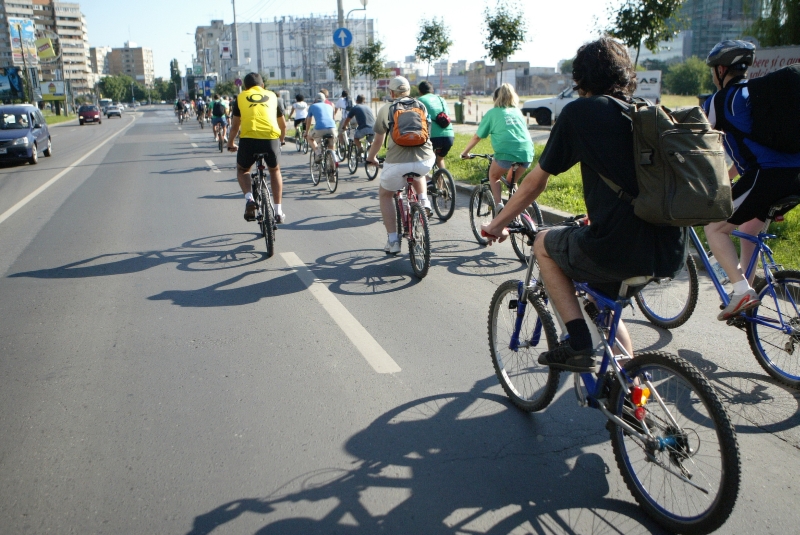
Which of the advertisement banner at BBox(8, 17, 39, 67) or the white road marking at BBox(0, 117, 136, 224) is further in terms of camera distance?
the advertisement banner at BBox(8, 17, 39, 67)

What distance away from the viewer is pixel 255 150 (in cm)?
812

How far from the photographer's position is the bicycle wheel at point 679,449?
257cm

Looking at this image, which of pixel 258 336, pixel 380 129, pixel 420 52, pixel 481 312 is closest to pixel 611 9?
pixel 380 129

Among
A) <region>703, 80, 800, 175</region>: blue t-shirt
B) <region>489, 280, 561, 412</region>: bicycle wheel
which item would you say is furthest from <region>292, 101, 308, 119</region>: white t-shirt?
<region>489, 280, 561, 412</region>: bicycle wheel

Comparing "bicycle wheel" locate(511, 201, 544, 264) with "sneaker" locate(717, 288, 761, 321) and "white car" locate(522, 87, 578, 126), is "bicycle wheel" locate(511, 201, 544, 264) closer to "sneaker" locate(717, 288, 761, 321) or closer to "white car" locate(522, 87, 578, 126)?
"sneaker" locate(717, 288, 761, 321)

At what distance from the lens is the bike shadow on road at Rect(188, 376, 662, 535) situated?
2.89 meters

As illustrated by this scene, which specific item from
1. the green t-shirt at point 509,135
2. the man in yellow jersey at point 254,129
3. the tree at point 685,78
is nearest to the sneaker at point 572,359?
the green t-shirt at point 509,135

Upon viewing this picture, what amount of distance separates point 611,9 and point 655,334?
Result: 14.0m

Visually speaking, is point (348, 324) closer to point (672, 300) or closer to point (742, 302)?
point (672, 300)

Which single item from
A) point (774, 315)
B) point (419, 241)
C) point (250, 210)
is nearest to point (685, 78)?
point (250, 210)

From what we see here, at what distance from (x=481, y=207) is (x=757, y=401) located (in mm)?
4608

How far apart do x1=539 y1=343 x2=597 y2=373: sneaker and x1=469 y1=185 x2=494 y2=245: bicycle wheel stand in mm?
4736

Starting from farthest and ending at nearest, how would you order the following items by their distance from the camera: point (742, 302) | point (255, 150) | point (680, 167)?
point (255, 150) < point (742, 302) < point (680, 167)

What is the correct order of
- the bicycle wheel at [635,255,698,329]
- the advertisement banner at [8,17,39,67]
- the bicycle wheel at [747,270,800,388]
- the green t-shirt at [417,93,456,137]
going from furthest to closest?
1. the advertisement banner at [8,17,39,67]
2. the green t-shirt at [417,93,456,137]
3. the bicycle wheel at [635,255,698,329]
4. the bicycle wheel at [747,270,800,388]
